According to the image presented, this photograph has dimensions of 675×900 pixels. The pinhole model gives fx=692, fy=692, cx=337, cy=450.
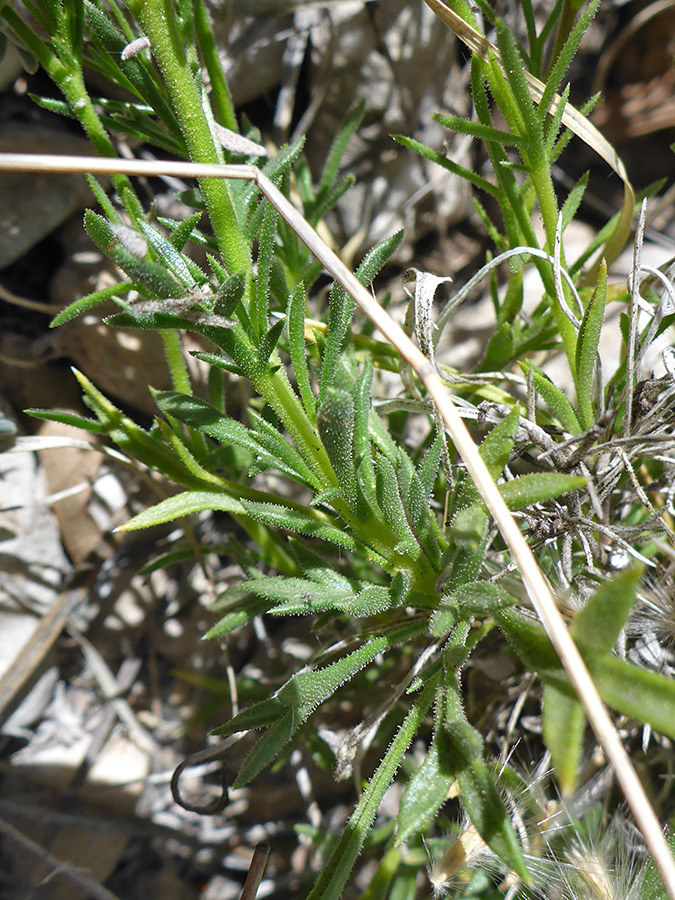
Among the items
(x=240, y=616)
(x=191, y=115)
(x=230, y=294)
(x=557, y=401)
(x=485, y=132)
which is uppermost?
(x=191, y=115)

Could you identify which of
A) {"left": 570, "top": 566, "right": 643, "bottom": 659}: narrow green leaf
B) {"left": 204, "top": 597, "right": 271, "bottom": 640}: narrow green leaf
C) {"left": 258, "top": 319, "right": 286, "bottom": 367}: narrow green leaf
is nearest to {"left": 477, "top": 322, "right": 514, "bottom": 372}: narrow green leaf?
{"left": 258, "top": 319, "right": 286, "bottom": 367}: narrow green leaf

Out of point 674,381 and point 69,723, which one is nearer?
point 674,381

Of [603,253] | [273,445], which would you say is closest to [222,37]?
[603,253]

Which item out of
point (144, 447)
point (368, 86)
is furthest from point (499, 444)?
point (368, 86)

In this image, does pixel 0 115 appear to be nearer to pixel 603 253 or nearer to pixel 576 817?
pixel 603 253

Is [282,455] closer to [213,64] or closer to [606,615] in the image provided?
[606,615]

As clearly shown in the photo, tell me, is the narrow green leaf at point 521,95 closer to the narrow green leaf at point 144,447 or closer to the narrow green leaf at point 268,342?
the narrow green leaf at point 268,342
